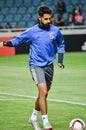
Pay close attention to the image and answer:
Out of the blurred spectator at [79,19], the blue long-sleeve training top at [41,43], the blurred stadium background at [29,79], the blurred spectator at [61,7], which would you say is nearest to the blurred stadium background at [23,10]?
the blurred stadium background at [29,79]

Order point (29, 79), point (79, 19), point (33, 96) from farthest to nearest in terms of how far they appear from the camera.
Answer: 1. point (79, 19)
2. point (29, 79)
3. point (33, 96)

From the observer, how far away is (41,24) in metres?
9.16

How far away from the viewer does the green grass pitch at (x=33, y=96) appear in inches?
406

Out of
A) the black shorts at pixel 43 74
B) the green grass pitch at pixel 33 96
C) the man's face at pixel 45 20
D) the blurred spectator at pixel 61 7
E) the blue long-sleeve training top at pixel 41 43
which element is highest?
the man's face at pixel 45 20

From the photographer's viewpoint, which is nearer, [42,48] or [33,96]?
[42,48]

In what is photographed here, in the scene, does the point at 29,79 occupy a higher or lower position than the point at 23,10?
higher

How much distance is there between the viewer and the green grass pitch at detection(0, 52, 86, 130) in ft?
33.8

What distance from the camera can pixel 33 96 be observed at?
13727 millimetres

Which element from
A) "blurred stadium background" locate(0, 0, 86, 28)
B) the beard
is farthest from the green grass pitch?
"blurred stadium background" locate(0, 0, 86, 28)

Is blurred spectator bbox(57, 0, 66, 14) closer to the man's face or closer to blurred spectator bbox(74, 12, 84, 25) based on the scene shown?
blurred spectator bbox(74, 12, 84, 25)

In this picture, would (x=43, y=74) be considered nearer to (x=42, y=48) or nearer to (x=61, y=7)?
(x=42, y=48)

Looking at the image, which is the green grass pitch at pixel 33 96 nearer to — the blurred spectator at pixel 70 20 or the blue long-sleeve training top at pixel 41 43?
the blue long-sleeve training top at pixel 41 43

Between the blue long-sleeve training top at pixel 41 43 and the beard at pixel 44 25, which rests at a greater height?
the beard at pixel 44 25

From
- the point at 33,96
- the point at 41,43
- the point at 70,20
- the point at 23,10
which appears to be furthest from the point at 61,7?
the point at 41,43
